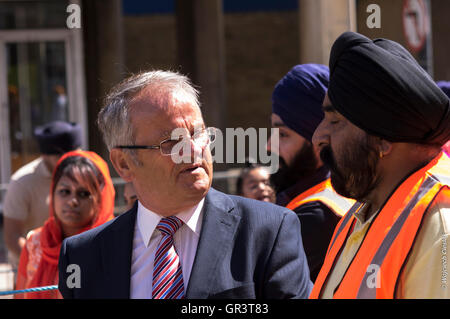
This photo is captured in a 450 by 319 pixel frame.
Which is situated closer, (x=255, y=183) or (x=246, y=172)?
(x=255, y=183)

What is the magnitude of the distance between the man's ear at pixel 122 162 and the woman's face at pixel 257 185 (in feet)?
7.78

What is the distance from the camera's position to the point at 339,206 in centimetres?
294

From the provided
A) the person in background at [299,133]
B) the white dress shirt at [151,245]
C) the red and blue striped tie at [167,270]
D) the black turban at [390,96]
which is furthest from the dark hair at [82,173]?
the black turban at [390,96]

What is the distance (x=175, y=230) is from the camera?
2.56 meters

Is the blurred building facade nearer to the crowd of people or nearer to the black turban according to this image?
the crowd of people

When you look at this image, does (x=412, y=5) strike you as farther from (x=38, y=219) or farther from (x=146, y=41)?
(x=146, y=41)

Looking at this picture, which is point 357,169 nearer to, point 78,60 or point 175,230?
point 175,230

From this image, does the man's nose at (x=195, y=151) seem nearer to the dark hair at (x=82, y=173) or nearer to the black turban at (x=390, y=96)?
the black turban at (x=390, y=96)

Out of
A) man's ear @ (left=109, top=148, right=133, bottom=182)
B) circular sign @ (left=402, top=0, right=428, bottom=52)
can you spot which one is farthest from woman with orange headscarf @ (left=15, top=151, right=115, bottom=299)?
circular sign @ (left=402, top=0, right=428, bottom=52)

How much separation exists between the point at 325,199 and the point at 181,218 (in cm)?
71

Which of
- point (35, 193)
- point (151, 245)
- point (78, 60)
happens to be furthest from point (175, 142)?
point (78, 60)

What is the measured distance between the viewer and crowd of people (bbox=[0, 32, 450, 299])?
1.97 metres
